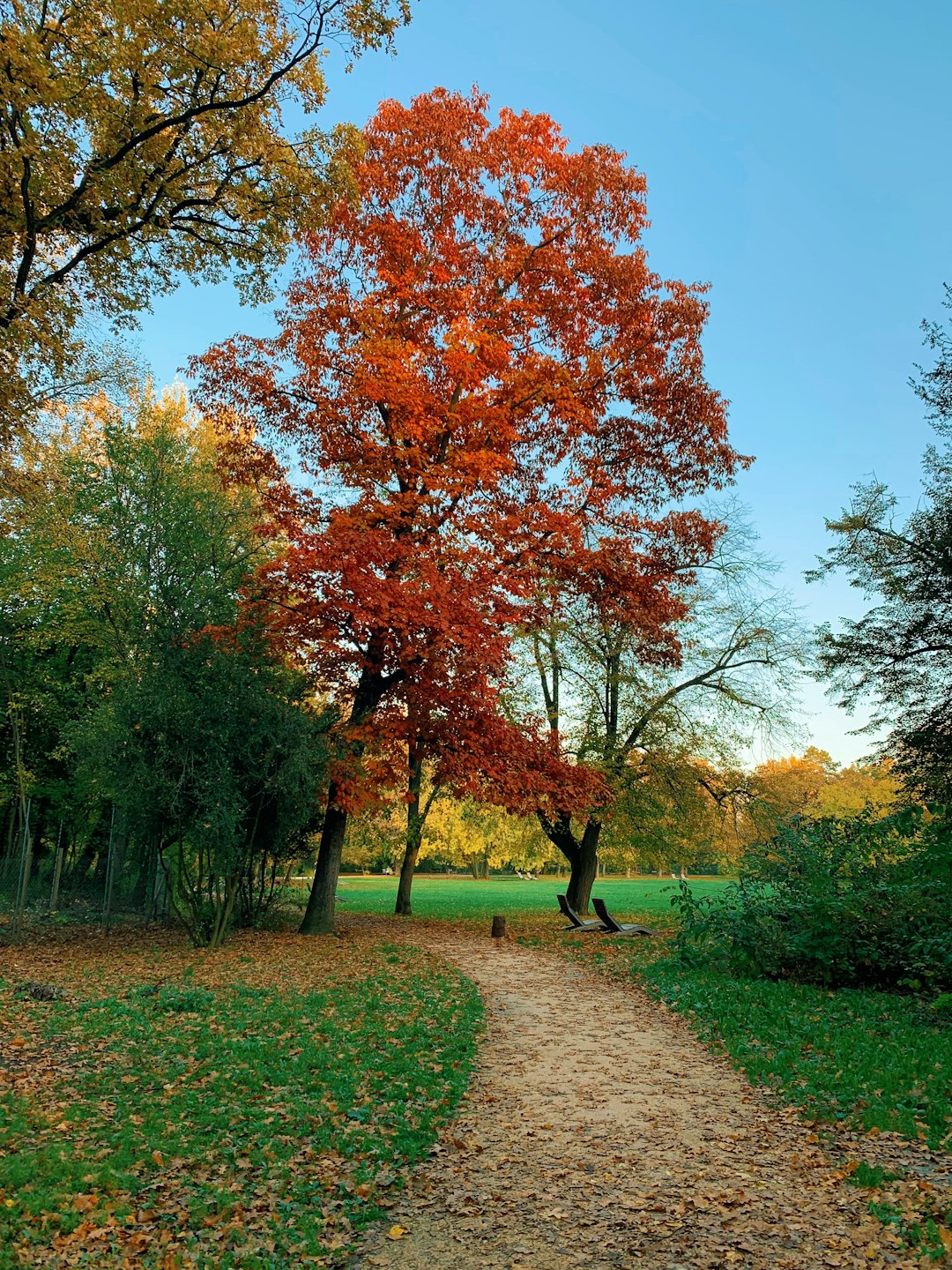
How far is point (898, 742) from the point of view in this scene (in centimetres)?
1850

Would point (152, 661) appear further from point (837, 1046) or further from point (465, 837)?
point (465, 837)

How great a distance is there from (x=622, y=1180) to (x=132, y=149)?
416 inches

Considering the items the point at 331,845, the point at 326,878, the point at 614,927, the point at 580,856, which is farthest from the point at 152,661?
the point at 580,856

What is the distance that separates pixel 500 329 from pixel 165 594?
27.0ft

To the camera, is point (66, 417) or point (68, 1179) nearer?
A: point (68, 1179)

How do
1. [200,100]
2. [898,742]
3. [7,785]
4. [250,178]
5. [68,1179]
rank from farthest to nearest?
[7,785] → [898,742] → [250,178] → [200,100] → [68,1179]

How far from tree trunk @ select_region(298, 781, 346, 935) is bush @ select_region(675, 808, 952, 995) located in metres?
7.07

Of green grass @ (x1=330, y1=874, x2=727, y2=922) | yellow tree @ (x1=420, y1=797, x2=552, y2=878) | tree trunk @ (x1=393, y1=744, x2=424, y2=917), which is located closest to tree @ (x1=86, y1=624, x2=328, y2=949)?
tree trunk @ (x1=393, y1=744, x2=424, y2=917)

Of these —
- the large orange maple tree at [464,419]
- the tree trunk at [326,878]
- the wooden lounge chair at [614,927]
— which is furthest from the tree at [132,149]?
the wooden lounge chair at [614,927]

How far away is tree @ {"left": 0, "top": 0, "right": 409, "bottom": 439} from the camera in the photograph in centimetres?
857

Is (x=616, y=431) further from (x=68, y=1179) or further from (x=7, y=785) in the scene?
(x=7, y=785)

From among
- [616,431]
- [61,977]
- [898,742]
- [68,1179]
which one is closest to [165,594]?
[61,977]

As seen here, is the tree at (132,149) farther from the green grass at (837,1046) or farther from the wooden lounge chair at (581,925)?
the wooden lounge chair at (581,925)

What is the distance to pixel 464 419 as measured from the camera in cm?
1573
